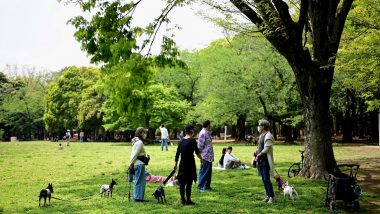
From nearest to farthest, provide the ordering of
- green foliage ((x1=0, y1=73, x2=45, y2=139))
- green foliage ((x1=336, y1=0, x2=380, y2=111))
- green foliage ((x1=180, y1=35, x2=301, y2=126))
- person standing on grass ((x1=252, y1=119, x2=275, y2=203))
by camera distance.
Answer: person standing on grass ((x1=252, y1=119, x2=275, y2=203)), green foliage ((x1=336, y1=0, x2=380, y2=111)), green foliage ((x1=180, y1=35, x2=301, y2=126)), green foliage ((x1=0, y1=73, x2=45, y2=139))

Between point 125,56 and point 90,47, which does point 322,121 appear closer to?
point 125,56

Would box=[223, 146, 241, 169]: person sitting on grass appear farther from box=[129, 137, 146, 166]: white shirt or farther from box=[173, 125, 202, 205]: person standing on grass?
box=[129, 137, 146, 166]: white shirt

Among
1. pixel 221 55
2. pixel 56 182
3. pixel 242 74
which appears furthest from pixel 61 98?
A: pixel 56 182

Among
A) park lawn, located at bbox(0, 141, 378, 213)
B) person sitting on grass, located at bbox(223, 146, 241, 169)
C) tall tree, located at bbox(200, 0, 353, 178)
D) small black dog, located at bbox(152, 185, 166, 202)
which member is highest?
A: tall tree, located at bbox(200, 0, 353, 178)

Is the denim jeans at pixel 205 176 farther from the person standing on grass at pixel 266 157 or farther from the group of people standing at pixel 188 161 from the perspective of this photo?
the person standing on grass at pixel 266 157

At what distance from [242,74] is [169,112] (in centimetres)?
1066

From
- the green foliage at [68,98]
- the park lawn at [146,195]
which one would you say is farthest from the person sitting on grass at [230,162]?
the green foliage at [68,98]

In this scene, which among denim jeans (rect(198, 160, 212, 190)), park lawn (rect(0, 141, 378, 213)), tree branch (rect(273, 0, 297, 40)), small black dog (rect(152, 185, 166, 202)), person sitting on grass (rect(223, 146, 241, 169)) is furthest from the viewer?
person sitting on grass (rect(223, 146, 241, 169))

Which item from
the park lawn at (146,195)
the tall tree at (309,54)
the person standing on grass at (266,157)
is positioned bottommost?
the park lawn at (146,195)

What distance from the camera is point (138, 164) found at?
9070 mm

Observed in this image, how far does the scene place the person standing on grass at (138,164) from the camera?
9.01 m

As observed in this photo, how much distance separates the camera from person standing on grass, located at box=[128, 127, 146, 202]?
29.6ft

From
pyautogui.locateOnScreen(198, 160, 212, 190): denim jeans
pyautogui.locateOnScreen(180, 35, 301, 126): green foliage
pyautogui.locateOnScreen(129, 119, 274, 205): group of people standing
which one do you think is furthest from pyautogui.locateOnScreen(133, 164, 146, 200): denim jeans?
pyautogui.locateOnScreen(180, 35, 301, 126): green foliage

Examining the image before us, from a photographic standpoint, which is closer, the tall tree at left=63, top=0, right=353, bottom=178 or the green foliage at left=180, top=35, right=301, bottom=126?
the tall tree at left=63, top=0, right=353, bottom=178
